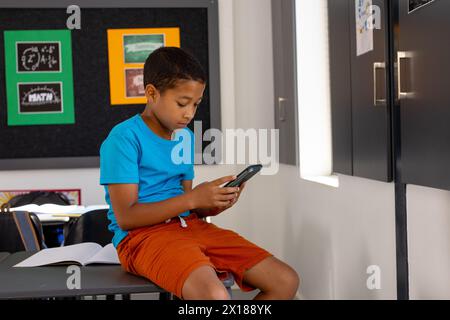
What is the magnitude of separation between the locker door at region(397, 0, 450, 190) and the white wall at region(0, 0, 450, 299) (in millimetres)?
88

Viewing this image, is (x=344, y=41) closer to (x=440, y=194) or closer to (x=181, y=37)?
(x=440, y=194)

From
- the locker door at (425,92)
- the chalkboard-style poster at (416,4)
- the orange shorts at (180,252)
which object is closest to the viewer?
the orange shorts at (180,252)

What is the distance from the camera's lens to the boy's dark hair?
1.81 m

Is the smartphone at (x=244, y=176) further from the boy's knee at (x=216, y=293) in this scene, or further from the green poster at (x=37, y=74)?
the green poster at (x=37, y=74)

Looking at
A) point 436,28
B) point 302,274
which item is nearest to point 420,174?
point 436,28

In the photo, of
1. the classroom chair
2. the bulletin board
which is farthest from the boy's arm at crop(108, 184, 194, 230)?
the bulletin board

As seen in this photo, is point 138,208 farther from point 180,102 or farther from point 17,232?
point 17,232

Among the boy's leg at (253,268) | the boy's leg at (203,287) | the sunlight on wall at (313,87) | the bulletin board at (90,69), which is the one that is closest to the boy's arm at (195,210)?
the boy's leg at (253,268)

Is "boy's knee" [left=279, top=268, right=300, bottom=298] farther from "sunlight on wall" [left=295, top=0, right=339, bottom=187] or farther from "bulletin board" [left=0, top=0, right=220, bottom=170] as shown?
"bulletin board" [left=0, top=0, right=220, bottom=170]

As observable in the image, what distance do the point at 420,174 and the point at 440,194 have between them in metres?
0.09

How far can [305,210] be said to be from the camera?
3.29 meters

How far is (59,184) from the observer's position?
407 cm

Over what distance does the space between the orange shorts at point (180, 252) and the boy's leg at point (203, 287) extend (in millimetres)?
17

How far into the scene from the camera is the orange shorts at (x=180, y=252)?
1557 millimetres
